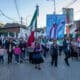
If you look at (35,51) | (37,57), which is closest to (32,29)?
(35,51)

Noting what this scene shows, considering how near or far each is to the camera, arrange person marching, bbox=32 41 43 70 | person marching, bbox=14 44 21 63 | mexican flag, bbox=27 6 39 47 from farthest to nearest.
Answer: person marching, bbox=14 44 21 63 → mexican flag, bbox=27 6 39 47 → person marching, bbox=32 41 43 70

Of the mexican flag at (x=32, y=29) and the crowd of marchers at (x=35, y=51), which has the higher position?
the mexican flag at (x=32, y=29)

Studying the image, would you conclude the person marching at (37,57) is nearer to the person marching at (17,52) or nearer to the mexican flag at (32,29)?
the mexican flag at (32,29)

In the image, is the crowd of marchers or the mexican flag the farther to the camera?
the mexican flag

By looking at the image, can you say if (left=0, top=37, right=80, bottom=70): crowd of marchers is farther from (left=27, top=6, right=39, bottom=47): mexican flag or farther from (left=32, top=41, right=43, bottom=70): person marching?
(left=27, top=6, right=39, bottom=47): mexican flag

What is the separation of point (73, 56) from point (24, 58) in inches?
161

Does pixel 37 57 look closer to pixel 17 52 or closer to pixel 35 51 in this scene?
pixel 35 51

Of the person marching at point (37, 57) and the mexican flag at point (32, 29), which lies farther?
the mexican flag at point (32, 29)

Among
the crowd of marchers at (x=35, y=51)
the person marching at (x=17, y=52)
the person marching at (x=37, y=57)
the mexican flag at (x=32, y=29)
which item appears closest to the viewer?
the person marching at (x=37, y=57)

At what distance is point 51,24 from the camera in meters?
23.5

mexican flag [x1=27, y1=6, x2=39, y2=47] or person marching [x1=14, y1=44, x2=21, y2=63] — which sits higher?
mexican flag [x1=27, y1=6, x2=39, y2=47]

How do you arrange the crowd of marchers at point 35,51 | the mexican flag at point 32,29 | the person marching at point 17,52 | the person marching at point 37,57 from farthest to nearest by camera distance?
the person marching at point 17,52, the mexican flag at point 32,29, the crowd of marchers at point 35,51, the person marching at point 37,57

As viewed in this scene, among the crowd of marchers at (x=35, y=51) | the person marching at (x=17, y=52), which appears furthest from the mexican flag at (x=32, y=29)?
the person marching at (x=17, y=52)

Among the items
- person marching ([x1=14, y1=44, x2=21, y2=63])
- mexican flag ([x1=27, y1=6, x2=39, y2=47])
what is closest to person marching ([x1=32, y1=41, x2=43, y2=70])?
mexican flag ([x1=27, y1=6, x2=39, y2=47])
